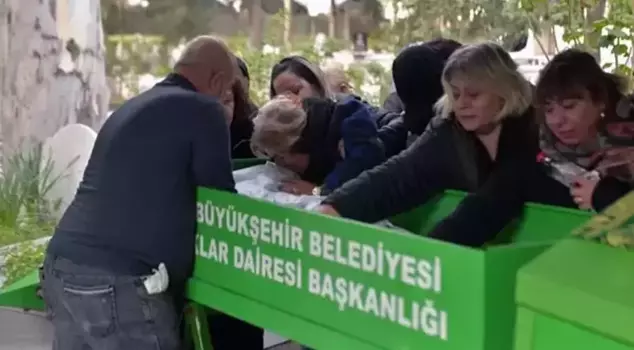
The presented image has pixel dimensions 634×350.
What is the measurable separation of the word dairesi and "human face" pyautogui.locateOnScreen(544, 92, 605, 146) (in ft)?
2.76

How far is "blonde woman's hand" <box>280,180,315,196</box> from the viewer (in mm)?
2576

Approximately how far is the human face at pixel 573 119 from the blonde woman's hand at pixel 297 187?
0.73 metres

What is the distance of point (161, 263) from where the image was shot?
2.13 metres

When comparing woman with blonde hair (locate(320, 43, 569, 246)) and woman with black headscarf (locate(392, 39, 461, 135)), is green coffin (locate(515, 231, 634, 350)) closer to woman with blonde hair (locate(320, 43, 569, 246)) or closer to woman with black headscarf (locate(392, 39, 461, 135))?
woman with blonde hair (locate(320, 43, 569, 246))

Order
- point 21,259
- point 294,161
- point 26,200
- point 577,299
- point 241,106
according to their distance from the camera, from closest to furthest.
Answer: point 577,299
point 294,161
point 241,106
point 21,259
point 26,200

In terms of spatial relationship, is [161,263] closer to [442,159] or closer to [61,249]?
[61,249]

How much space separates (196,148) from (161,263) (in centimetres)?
29

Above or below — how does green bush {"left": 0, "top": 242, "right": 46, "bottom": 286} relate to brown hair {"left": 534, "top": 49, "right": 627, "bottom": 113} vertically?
below

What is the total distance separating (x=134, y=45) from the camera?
178 inches

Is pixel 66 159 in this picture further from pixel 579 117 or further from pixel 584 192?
pixel 584 192

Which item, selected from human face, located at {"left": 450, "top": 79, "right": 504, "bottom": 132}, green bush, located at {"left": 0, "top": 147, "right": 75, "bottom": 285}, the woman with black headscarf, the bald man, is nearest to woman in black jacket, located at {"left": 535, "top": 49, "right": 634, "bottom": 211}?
human face, located at {"left": 450, "top": 79, "right": 504, "bottom": 132}

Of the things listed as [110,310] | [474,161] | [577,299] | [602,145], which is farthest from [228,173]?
[577,299]

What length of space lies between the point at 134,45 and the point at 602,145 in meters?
2.89

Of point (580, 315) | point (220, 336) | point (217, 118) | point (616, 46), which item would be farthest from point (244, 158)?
point (580, 315)
